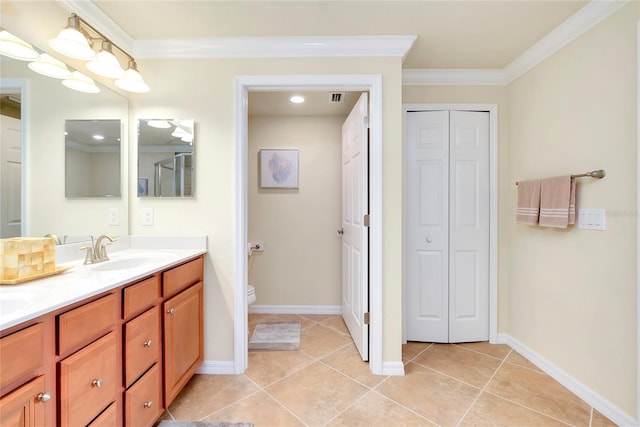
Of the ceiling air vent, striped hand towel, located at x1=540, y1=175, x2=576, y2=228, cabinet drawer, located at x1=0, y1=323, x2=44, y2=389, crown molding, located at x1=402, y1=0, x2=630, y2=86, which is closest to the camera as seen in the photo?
cabinet drawer, located at x1=0, y1=323, x2=44, y2=389

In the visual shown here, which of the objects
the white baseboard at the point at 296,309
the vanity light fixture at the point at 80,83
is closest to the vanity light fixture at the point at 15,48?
the vanity light fixture at the point at 80,83

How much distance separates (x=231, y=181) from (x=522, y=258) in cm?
235

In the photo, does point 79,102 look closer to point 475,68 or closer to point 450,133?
point 450,133

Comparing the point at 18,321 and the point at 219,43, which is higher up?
the point at 219,43

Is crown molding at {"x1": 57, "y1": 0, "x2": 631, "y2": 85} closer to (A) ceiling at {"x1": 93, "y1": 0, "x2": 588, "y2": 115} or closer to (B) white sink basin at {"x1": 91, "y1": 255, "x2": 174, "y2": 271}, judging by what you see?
(A) ceiling at {"x1": 93, "y1": 0, "x2": 588, "y2": 115}

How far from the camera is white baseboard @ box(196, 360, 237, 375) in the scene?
1923 millimetres

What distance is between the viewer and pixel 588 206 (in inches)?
65.2

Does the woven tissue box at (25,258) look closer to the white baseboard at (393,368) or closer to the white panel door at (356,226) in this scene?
the white panel door at (356,226)

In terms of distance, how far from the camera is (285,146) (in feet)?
10.1

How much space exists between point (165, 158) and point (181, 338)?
1212mm

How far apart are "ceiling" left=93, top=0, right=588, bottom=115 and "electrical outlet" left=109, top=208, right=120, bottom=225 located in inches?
46.4

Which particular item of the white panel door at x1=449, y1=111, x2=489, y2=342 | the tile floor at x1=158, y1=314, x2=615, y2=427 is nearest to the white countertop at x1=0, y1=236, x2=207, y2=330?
the tile floor at x1=158, y1=314, x2=615, y2=427

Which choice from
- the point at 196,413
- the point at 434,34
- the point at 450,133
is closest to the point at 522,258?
the point at 450,133

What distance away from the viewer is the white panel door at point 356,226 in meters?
2.01
